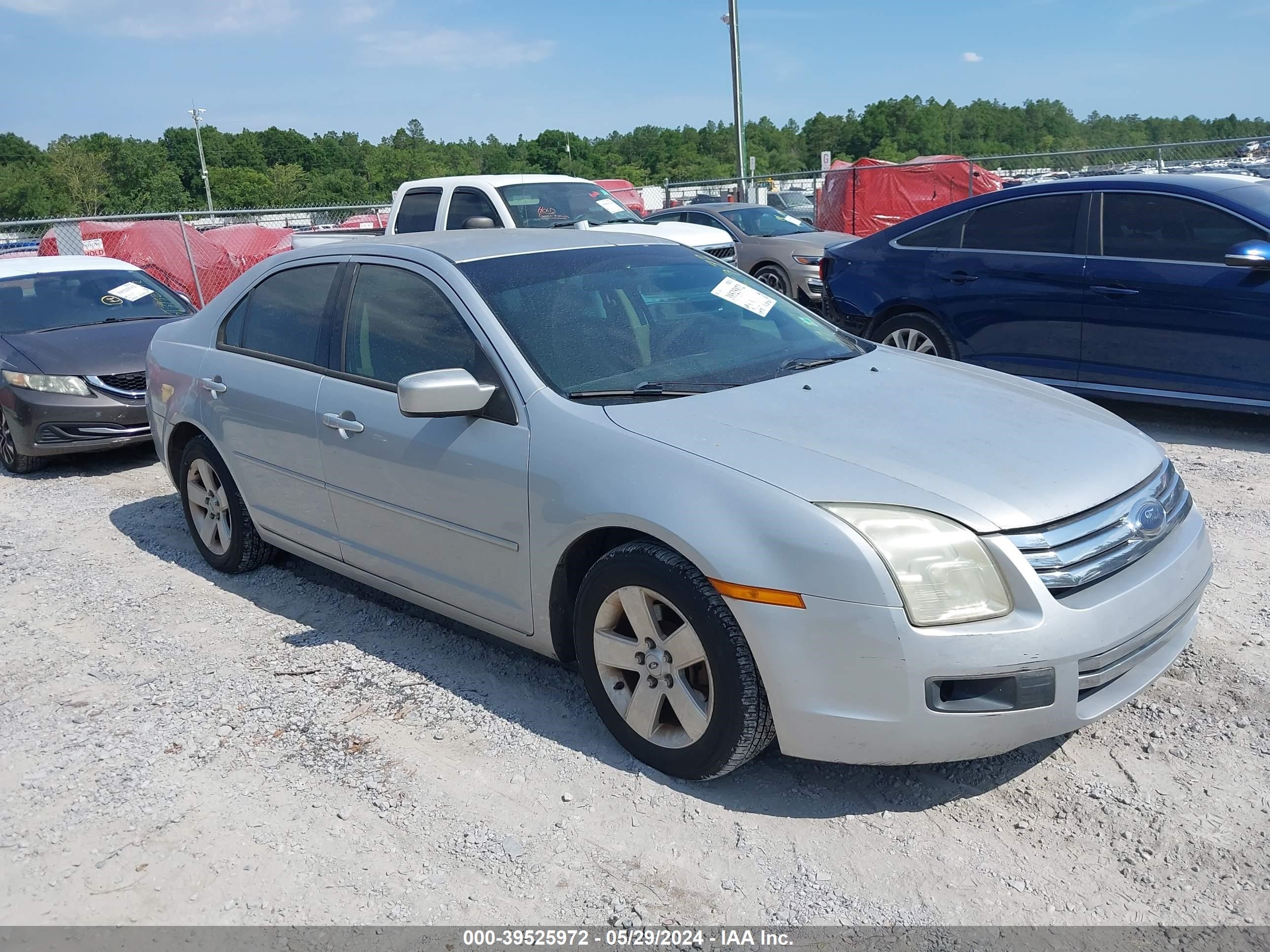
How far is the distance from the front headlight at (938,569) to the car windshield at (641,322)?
3.48 feet

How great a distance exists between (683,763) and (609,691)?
0.35 meters

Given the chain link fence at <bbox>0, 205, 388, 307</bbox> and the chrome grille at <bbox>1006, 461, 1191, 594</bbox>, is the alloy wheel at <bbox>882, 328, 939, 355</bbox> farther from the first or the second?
the chain link fence at <bbox>0, 205, 388, 307</bbox>

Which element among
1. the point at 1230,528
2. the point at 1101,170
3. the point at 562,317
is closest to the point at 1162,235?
the point at 1230,528

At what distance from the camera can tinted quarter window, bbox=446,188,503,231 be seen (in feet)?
35.7

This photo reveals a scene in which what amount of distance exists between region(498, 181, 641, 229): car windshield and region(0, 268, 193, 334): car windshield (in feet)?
11.3

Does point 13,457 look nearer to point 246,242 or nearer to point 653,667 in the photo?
point 653,667

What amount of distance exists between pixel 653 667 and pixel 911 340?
5294 mm

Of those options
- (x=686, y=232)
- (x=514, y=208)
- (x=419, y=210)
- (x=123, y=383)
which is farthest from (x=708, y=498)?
(x=686, y=232)

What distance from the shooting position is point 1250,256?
20.3 ft

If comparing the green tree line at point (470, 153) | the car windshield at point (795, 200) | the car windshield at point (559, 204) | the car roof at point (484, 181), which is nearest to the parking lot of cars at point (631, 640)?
the car windshield at point (559, 204)

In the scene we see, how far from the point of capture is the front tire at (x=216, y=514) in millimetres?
5148

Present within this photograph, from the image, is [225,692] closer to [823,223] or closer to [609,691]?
[609,691]

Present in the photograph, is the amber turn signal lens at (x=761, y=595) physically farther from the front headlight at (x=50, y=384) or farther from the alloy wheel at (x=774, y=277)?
the alloy wheel at (x=774, y=277)

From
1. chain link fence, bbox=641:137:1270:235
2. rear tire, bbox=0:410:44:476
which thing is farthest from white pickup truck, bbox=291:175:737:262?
chain link fence, bbox=641:137:1270:235
